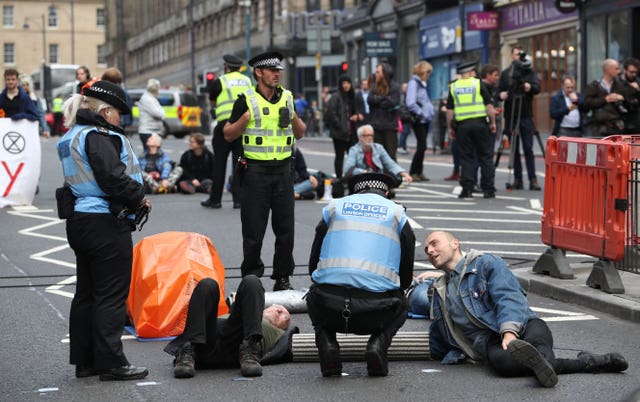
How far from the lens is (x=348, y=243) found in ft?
23.1

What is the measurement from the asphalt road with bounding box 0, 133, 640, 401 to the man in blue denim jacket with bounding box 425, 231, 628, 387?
8 cm

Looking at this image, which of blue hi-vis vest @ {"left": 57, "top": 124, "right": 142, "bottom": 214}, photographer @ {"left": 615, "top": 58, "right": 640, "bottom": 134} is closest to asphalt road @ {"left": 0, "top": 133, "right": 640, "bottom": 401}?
blue hi-vis vest @ {"left": 57, "top": 124, "right": 142, "bottom": 214}

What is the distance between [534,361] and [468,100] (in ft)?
36.7

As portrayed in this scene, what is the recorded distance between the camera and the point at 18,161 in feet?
57.7

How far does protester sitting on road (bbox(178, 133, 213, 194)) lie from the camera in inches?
771

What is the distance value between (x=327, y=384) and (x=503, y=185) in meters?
13.6

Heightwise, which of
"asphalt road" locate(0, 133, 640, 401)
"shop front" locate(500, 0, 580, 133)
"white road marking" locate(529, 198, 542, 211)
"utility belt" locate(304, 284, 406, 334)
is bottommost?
"asphalt road" locate(0, 133, 640, 401)

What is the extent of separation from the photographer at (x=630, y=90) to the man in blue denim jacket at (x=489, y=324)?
33.6ft

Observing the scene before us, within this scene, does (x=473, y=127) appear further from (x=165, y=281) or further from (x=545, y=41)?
(x=545, y=41)

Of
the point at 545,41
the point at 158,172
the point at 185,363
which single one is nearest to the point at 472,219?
the point at 158,172

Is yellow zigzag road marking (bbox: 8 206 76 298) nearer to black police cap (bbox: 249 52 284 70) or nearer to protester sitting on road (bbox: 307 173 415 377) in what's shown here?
black police cap (bbox: 249 52 284 70)

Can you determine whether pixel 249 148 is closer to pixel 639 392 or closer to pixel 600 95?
pixel 639 392

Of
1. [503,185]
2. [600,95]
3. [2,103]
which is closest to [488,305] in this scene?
[600,95]

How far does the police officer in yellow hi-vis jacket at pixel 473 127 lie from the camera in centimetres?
1747
